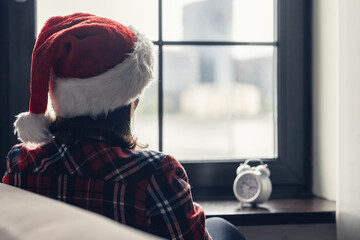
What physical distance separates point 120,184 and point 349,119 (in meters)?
0.75

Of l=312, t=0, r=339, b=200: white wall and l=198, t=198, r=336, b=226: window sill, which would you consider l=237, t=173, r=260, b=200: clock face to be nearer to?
l=198, t=198, r=336, b=226: window sill

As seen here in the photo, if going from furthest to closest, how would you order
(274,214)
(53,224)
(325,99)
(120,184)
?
(325,99) < (274,214) < (120,184) < (53,224)

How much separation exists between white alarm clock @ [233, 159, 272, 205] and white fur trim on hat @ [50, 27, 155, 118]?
25.6 inches

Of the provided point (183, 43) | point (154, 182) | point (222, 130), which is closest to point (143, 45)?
point (154, 182)

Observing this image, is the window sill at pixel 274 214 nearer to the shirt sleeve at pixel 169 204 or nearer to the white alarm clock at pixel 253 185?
the white alarm clock at pixel 253 185

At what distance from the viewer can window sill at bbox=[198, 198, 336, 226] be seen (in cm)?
147

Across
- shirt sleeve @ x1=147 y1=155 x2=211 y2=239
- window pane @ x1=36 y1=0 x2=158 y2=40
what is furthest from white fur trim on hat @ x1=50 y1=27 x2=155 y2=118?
window pane @ x1=36 y1=0 x2=158 y2=40

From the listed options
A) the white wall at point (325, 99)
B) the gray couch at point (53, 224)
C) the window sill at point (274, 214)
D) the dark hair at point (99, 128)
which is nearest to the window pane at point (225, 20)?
the white wall at point (325, 99)

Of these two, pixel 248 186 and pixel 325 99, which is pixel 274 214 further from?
pixel 325 99

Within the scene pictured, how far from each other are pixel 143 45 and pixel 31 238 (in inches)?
27.5

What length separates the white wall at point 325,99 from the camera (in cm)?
162

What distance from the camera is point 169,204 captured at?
38.9 inches

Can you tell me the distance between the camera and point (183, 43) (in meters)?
1.74

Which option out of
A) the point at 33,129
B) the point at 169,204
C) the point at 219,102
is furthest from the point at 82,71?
the point at 219,102
